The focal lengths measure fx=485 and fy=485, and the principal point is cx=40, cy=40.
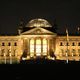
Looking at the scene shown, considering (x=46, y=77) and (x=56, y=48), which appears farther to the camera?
(x=56, y=48)

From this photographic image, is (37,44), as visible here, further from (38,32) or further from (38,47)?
(38,32)

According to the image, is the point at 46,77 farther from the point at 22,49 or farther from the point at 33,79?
the point at 22,49

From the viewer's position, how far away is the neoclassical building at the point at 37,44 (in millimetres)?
122188

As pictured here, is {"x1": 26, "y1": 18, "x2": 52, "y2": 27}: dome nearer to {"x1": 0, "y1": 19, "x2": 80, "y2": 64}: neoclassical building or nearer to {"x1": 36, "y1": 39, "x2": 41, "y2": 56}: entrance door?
{"x1": 0, "y1": 19, "x2": 80, "y2": 64}: neoclassical building

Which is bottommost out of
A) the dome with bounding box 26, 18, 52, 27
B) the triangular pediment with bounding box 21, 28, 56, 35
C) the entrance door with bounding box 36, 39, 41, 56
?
the entrance door with bounding box 36, 39, 41, 56

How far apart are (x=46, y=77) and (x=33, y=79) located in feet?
6.94

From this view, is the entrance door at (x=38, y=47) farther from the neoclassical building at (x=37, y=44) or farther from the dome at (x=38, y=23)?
the dome at (x=38, y=23)

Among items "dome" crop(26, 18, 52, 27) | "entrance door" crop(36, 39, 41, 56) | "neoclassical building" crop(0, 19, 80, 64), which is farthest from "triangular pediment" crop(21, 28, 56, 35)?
"dome" crop(26, 18, 52, 27)

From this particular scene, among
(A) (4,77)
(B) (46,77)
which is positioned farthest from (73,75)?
(A) (4,77)

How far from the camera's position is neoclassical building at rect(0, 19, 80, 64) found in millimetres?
122188

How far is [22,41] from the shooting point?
123438 millimetres

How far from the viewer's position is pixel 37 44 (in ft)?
405

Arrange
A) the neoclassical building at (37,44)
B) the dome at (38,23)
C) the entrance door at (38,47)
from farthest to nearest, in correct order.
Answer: the dome at (38,23)
the entrance door at (38,47)
the neoclassical building at (37,44)

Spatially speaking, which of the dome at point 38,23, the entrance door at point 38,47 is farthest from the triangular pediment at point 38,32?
the dome at point 38,23
